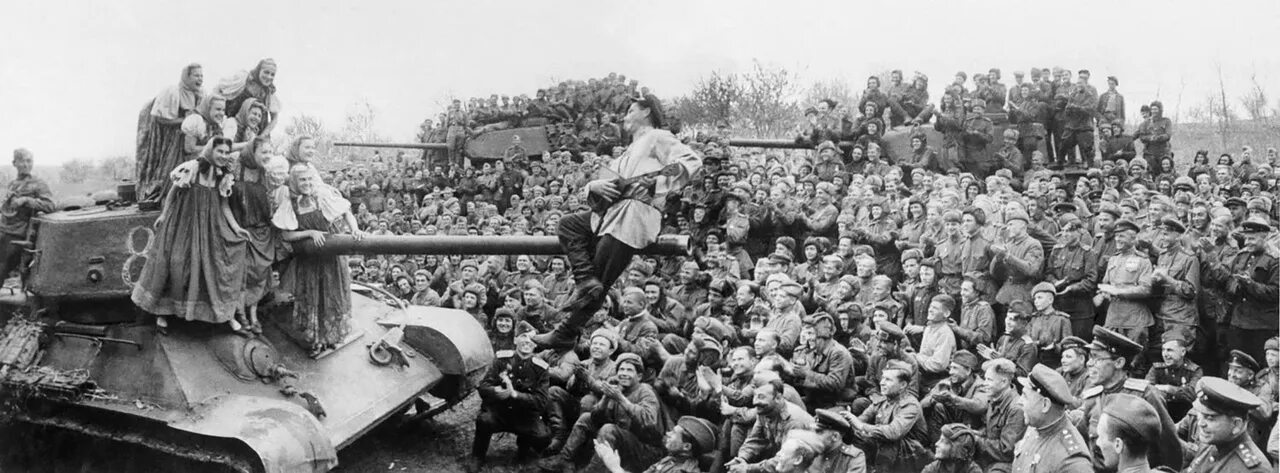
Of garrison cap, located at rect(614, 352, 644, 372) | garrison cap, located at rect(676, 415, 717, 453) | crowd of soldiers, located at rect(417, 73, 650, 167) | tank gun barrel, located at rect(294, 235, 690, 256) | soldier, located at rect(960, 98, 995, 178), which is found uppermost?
crowd of soldiers, located at rect(417, 73, 650, 167)

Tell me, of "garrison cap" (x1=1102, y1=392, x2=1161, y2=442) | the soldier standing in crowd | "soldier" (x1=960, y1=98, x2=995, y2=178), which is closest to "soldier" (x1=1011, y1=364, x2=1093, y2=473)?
"garrison cap" (x1=1102, y1=392, x2=1161, y2=442)

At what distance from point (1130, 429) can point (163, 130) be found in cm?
748

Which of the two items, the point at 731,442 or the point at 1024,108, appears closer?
the point at 731,442

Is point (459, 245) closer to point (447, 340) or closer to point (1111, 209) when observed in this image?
point (447, 340)

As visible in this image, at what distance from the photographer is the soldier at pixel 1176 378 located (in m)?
7.92

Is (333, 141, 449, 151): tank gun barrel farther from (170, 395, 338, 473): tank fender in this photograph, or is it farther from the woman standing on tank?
(170, 395, 338, 473): tank fender

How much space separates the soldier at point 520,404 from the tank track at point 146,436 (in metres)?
2.72

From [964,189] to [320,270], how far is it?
785 centimetres

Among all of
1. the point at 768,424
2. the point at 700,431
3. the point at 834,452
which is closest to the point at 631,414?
the point at 700,431

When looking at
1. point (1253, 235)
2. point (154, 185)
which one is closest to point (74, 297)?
point (154, 185)

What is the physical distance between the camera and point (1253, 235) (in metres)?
9.16

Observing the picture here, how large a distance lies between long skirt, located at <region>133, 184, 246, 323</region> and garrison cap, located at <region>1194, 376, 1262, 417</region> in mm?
6639

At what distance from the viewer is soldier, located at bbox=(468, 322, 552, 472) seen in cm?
1027

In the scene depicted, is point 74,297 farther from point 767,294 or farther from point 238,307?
point 767,294
